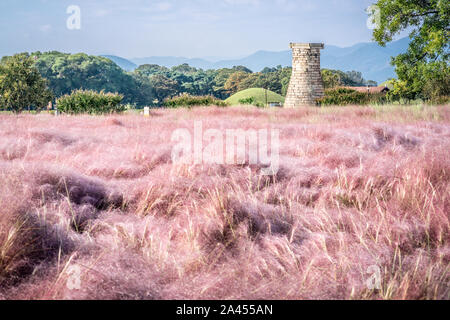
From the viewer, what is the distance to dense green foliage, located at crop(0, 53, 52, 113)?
3041 cm

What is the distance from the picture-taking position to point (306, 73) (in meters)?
26.5

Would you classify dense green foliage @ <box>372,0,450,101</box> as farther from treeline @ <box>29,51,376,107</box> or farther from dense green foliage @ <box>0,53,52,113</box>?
treeline @ <box>29,51,376,107</box>

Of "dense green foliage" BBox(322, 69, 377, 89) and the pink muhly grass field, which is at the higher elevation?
"dense green foliage" BBox(322, 69, 377, 89)

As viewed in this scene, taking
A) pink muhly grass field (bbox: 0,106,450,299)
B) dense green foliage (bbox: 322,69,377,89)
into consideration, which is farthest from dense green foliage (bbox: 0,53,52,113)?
dense green foliage (bbox: 322,69,377,89)

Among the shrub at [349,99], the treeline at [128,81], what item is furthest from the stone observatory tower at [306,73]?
the treeline at [128,81]

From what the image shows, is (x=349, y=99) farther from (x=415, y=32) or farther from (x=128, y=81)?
(x=128, y=81)

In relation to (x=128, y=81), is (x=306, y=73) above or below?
below

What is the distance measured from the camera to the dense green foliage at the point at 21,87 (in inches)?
1197

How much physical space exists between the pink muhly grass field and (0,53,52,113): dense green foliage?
2920 cm

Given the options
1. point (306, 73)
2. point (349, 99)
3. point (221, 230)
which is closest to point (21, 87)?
point (306, 73)

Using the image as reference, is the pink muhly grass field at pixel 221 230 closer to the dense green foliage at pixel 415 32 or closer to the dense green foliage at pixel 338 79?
the dense green foliage at pixel 415 32

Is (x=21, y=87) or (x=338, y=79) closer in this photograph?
(x=21, y=87)

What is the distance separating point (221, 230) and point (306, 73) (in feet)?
82.9
